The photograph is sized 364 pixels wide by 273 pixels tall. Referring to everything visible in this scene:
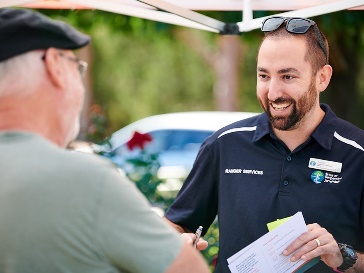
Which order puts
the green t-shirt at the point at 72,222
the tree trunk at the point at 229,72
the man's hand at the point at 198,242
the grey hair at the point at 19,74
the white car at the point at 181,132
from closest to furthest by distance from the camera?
the green t-shirt at the point at 72,222 → the grey hair at the point at 19,74 → the man's hand at the point at 198,242 → the white car at the point at 181,132 → the tree trunk at the point at 229,72

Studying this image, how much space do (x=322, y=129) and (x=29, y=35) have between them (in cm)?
141

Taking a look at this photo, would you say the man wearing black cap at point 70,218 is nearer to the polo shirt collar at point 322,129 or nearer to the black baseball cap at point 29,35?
the black baseball cap at point 29,35

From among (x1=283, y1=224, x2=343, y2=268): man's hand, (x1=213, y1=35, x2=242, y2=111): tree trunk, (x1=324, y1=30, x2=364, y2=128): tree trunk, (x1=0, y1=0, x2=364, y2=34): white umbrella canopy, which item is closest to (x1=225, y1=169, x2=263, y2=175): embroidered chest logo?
(x1=283, y1=224, x2=343, y2=268): man's hand

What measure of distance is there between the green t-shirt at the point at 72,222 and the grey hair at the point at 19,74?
17 centimetres

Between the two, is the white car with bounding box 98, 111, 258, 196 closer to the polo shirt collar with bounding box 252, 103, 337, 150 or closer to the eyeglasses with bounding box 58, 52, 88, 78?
the polo shirt collar with bounding box 252, 103, 337, 150

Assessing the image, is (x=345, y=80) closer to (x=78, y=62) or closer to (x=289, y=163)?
(x=289, y=163)

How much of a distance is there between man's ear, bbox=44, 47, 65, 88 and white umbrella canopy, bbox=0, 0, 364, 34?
1.50 metres

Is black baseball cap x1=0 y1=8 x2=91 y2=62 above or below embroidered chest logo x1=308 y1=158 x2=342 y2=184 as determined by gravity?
above

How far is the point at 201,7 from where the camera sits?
3.96m

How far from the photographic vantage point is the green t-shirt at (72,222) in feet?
5.46

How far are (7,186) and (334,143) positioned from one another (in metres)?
1.49

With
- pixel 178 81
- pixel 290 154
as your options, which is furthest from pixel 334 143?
pixel 178 81

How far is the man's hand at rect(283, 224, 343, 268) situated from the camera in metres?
2.59

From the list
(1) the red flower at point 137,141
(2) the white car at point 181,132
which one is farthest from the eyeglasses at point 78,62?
(2) the white car at point 181,132
